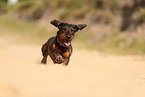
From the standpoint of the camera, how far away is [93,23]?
19297 mm

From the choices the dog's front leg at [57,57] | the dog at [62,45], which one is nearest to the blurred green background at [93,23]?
the dog at [62,45]

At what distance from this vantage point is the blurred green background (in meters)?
14.5

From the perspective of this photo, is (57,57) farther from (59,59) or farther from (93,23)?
(93,23)

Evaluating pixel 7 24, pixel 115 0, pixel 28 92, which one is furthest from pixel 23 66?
pixel 7 24

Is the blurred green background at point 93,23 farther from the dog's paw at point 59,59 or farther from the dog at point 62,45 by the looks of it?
the dog's paw at point 59,59

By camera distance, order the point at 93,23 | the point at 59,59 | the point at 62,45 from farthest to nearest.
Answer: the point at 93,23 < the point at 62,45 < the point at 59,59

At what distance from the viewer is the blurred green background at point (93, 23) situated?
14460 mm

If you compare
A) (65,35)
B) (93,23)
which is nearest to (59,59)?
(65,35)

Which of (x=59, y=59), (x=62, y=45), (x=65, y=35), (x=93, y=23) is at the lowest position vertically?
(x=59, y=59)

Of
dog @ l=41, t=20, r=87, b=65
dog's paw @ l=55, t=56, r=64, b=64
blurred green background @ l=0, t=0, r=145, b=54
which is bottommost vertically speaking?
dog's paw @ l=55, t=56, r=64, b=64

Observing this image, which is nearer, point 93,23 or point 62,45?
point 62,45

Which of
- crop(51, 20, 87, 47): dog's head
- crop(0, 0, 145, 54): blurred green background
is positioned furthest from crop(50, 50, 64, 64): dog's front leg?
crop(0, 0, 145, 54): blurred green background

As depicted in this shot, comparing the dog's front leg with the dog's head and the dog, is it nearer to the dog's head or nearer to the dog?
the dog

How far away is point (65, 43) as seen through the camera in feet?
19.1
